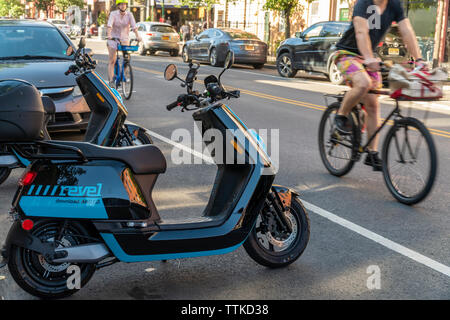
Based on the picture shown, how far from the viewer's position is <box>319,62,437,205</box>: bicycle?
18.2 ft

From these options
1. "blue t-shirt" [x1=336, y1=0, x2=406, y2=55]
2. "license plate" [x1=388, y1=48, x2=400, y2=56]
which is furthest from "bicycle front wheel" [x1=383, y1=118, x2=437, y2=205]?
"license plate" [x1=388, y1=48, x2=400, y2=56]

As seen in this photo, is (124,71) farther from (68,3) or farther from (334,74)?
(68,3)

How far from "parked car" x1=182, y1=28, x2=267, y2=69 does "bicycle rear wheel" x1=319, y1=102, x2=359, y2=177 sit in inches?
590

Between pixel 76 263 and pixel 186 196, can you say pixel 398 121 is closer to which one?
pixel 186 196

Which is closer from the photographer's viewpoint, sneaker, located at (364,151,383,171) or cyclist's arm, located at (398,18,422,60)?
cyclist's arm, located at (398,18,422,60)

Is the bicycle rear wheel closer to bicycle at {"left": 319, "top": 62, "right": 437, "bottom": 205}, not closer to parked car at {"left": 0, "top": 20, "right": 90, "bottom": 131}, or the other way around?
bicycle at {"left": 319, "top": 62, "right": 437, "bottom": 205}

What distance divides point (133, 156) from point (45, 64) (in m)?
5.32

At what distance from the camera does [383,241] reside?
4777mm

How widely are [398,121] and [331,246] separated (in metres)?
1.76

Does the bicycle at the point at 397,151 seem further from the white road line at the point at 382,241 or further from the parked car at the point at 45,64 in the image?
the parked car at the point at 45,64

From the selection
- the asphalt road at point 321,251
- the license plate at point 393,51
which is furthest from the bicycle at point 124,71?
the license plate at point 393,51

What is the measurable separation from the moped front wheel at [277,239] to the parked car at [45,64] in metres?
4.28

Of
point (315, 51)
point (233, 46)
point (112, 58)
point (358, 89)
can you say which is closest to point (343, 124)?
point (358, 89)

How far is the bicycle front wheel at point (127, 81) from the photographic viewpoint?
41.1 ft
